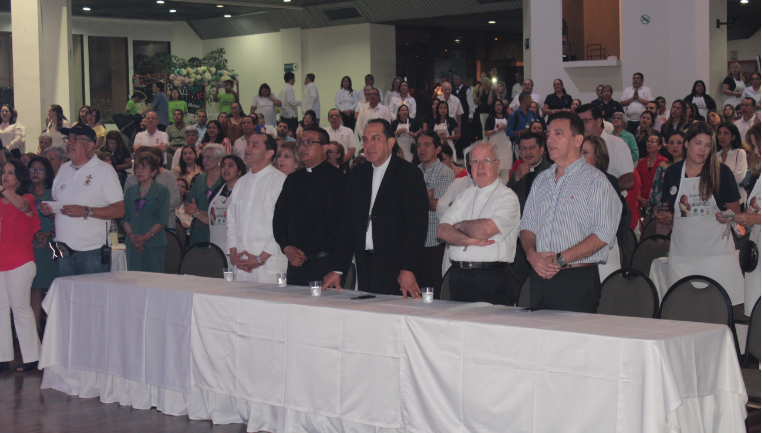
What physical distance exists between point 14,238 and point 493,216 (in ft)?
10.9

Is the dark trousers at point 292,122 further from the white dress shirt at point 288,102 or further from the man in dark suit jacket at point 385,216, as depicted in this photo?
the man in dark suit jacket at point 385,216

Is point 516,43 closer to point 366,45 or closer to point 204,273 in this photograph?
point 366,45

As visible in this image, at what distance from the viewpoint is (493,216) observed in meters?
3.73

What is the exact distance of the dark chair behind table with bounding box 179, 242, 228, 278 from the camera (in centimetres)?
549

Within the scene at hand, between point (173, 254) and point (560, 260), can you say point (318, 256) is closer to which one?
point (560, 260)

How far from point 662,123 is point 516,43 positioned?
9.76 m

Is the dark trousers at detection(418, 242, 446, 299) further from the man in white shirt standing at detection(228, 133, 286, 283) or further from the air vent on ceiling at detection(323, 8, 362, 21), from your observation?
the air vent on ceiling at detection(323, 8, 362, 21)

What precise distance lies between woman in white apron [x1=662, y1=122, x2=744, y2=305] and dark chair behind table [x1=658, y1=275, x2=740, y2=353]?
775 millimetres

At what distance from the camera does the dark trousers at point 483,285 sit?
149 inches

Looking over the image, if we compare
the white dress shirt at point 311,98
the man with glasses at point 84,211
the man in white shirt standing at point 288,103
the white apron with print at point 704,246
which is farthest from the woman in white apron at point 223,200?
the white dress shirt at point 311,98

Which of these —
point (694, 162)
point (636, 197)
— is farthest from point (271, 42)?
point (694, 162)

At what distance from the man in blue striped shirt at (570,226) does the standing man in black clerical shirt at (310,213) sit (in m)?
1.45

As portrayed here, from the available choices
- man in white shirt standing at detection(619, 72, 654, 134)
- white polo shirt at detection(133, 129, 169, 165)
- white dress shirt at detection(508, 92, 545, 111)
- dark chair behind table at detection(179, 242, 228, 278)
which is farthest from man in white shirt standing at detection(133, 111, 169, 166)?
man in white shirt standing at detection(619, 72, 654, 134)

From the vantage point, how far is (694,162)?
4547 mm
